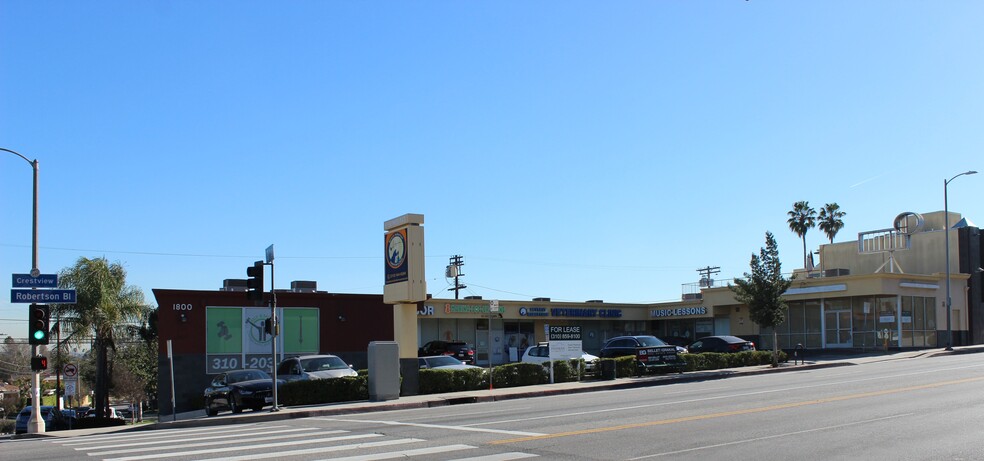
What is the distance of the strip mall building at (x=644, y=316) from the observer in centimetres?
3372

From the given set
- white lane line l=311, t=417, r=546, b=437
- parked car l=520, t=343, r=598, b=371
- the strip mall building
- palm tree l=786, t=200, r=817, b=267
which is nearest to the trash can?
parked car l=520, t=343, r=598, b=371

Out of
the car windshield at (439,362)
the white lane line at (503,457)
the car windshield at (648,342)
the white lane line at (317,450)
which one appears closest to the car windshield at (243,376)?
the car windshield at (439,362)

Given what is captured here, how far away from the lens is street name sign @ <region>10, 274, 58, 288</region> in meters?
22.2

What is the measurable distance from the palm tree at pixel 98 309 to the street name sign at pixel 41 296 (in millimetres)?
16585

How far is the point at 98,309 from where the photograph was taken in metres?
38.2

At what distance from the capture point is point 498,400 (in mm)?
24578

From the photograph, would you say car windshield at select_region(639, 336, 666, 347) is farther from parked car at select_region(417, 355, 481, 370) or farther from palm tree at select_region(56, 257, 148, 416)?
palm tree at select_region(56, 257, 148, 416)

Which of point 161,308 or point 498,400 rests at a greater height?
point 161,308

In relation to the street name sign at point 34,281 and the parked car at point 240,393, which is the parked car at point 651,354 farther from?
the street name sign at point 34,281

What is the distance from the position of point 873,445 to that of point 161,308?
2779cm

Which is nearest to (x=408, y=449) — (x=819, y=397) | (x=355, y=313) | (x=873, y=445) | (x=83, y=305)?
(x=873, y=445)

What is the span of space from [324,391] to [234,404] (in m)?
2.50

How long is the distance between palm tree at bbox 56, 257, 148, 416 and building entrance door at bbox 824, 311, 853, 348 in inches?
1447

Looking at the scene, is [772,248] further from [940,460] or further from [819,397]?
[940,460]
